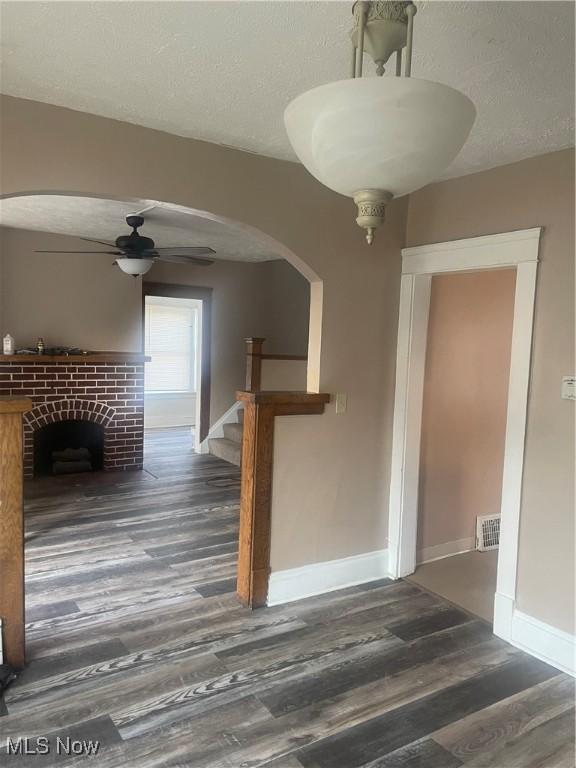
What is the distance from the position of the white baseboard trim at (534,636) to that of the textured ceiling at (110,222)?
2666 mm

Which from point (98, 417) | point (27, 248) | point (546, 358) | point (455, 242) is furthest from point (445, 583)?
point (27, 248)

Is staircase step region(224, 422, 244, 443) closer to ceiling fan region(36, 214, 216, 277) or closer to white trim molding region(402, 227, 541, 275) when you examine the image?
ceiling fan region(36, 214, 216, 277)

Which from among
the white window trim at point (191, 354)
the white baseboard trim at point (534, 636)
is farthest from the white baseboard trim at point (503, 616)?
the white window trim at point (191, 354)

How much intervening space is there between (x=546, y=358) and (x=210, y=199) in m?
1.82

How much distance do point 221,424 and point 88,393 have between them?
1807mm

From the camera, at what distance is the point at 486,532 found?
13.0 ft

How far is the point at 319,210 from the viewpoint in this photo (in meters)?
2.99

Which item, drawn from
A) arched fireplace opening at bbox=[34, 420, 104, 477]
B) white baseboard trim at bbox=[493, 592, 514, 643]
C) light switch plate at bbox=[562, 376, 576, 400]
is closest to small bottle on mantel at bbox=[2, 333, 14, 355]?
arched fireplace opening at bbox=[34, 420, 104, 477]

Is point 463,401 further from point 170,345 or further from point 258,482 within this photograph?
point 170,345

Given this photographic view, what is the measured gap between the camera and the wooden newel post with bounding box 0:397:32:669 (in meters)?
2.26

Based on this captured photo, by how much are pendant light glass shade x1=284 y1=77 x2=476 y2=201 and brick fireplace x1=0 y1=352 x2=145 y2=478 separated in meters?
5.05

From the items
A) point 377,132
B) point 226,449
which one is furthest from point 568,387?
point 226,449

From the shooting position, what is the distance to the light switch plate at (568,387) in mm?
2463

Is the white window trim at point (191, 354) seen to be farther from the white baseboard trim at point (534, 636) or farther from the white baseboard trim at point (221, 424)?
the white baseboard trim at point (534, 636)
